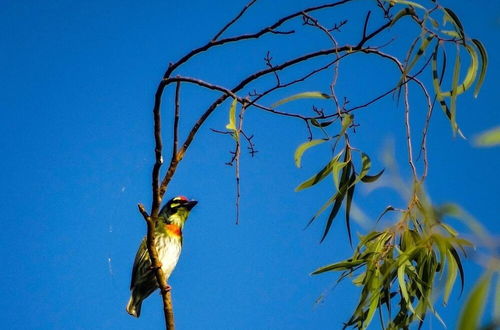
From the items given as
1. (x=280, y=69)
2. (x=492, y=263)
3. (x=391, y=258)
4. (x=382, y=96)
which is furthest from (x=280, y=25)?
(x=492, y=263)

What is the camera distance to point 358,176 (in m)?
2.82

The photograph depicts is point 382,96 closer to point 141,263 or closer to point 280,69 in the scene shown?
point 280,69

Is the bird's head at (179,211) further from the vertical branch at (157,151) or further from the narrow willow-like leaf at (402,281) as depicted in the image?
the narrow willow-like leaf at (402,281)

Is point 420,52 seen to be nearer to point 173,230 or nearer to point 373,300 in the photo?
point 373,300

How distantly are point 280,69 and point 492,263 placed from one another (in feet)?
3.96

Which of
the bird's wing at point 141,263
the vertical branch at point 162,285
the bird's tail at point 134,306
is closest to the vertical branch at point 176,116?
the vertical branch at point 162,285

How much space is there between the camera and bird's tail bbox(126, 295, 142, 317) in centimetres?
547

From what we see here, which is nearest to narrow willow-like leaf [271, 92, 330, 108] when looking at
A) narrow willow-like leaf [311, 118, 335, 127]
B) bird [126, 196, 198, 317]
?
narrow willow-like leaf [311, 118, 335, 127]

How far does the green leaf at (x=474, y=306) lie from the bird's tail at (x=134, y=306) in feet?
14.3

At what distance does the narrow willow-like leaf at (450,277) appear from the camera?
8.51 ft

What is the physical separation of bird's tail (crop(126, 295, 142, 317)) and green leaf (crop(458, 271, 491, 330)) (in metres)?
4.37

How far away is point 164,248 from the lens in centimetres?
539

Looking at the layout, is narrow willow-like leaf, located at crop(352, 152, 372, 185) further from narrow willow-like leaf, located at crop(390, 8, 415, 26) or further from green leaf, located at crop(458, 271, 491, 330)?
green leaf, located at crop(458, 271, 491, 330)

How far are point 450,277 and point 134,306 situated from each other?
328cm
